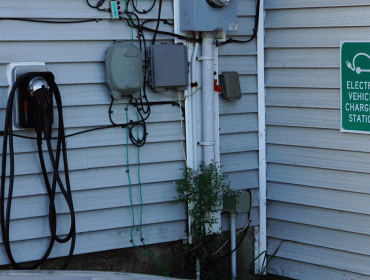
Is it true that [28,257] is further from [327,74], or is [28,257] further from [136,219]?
A: [327,74]

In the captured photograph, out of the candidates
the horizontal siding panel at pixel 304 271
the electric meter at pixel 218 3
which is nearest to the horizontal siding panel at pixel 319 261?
the horizontal siding panel at pixel 304 271

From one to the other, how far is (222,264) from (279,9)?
6.58 ft

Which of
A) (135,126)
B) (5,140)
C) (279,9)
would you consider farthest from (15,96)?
(279,9)

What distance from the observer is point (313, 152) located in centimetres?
444

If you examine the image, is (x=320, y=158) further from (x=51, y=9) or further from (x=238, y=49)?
(x=51, y=9)

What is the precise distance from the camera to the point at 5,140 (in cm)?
367

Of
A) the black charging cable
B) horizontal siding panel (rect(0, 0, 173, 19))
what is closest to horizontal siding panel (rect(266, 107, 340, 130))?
horizontal siding panel (rect(0, 0, 173, 19))

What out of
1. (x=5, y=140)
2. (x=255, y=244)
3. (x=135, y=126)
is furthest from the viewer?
(x=255, y=244)

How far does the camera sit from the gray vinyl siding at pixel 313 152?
4203 mm

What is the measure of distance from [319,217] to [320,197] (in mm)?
153

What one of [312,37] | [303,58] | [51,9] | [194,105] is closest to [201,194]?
[194,105]

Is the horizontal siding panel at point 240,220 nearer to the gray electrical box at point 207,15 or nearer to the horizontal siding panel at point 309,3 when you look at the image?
the gray electrical box at point 207,15

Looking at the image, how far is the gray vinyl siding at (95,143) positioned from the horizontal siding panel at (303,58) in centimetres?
15

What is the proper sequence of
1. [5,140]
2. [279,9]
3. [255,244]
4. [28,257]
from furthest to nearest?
[255,244], [279,9], [28,257], [5,140]
